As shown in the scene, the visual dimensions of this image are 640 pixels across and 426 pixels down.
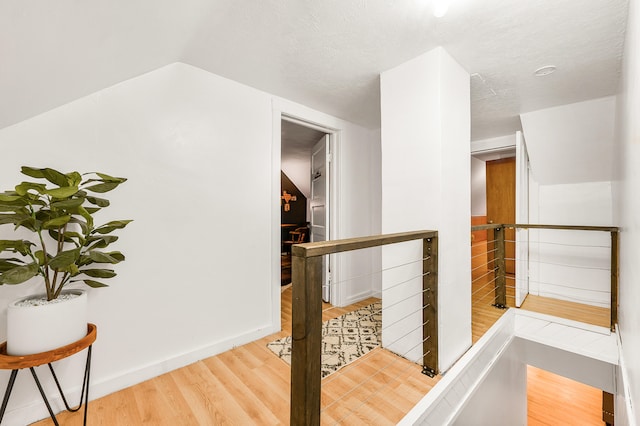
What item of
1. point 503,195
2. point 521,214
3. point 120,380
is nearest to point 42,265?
point 120,380

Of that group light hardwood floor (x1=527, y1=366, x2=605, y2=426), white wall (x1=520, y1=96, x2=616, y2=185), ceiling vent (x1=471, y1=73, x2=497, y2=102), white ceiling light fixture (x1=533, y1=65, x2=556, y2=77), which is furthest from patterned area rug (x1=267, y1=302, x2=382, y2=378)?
light hardwood floor (x1=527, y1=366, x2=605, y2=426)

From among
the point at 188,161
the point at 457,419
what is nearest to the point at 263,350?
the point at 457,419

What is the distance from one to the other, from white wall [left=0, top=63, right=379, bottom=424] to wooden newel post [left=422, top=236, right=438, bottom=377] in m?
1.28

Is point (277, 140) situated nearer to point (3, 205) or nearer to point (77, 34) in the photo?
point (77, 34)

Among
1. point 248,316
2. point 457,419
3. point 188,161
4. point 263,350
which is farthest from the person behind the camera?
point 248,316

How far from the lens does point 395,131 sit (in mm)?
2006

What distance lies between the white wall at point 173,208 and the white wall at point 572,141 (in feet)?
9.36

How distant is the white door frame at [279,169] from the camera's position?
2414 mm

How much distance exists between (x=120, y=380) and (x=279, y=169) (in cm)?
186

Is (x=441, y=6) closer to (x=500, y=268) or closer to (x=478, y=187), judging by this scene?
(x=500, y=268)

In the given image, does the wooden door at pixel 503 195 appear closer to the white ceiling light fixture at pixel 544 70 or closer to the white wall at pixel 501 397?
the white wall at pixel 501 397

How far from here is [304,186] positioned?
18.3 feet

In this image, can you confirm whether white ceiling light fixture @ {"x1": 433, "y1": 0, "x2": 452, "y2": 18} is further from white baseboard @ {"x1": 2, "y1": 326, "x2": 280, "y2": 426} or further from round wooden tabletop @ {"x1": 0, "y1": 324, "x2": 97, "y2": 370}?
white baseboard @ {"x1": 2, "y1": 326, "x2": 280, "y2": 426}

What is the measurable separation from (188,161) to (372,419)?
199cm
